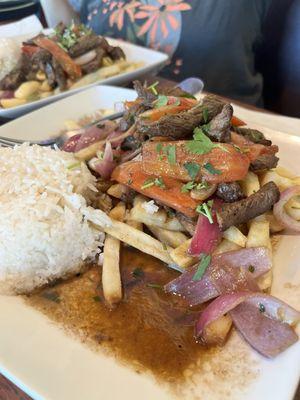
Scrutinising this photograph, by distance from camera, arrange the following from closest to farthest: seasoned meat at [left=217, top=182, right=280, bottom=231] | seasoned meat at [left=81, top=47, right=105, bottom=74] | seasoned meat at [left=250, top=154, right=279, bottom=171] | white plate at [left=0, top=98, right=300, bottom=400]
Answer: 1. white plate at [left=0, top=98, right=300, bottom=400]
2. seasoned meat at [left=217, top=182, right=280, bottom=231]
3. seasoned meat at [left=250, top=154, right=279, bottom=171]
4. seasoned meat at [left=81, top=47, right=105, bottom=74]

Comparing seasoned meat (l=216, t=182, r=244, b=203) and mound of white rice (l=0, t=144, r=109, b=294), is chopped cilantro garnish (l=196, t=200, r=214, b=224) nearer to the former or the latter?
seasoned meat (l=216, t=182, r=244, b=203)

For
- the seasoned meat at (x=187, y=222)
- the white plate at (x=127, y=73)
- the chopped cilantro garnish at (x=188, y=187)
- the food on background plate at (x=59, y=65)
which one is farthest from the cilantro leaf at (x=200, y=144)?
the food on background plate at (x=59, y=65)

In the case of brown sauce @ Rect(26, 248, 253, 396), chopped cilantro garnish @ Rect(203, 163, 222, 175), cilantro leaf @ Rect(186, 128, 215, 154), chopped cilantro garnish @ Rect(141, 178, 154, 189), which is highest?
cilantro leaf @ Rect(186, 128, 215, 154)

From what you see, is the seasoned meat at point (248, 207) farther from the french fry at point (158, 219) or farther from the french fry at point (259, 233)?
A: the french fry at point (158, 219)

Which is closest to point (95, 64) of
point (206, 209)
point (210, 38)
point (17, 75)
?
point (17, 75)

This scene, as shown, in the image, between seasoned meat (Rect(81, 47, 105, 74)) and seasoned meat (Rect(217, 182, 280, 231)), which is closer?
seasoned meat (Rect(217, 182, 280, 231))

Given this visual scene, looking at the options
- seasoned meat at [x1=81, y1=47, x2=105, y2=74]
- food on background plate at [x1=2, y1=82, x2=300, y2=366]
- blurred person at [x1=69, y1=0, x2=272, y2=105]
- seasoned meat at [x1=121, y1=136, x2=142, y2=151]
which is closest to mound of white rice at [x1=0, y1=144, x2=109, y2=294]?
food on background plate at [x1=2, y1=82, x2=300, y2=366]

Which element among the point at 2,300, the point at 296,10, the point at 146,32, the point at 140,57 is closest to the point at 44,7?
the point at 146,32
